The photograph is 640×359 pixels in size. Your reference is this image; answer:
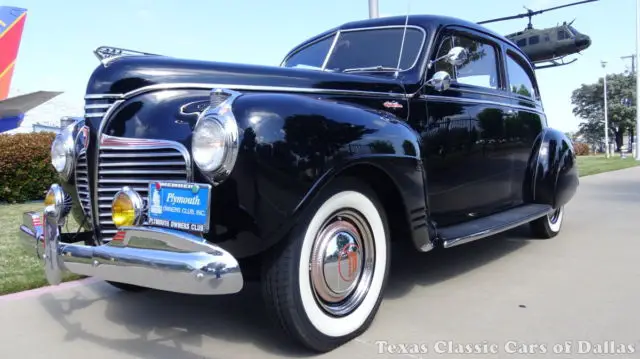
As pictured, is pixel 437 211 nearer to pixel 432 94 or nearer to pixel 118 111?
pixel 432 94

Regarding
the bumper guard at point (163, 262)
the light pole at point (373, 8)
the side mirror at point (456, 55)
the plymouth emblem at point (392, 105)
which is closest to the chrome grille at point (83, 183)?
the bumper guard at point (163, 262)

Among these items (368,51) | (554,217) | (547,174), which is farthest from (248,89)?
(554,217)

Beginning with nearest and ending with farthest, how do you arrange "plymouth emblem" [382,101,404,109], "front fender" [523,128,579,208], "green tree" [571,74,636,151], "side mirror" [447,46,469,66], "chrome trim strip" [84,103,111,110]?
1. "chrome trim strip" [84,103,111,110]
2. "plymouth emblem" [382,101,404,109]
3. "side mirror" [447,46,469,66]
4. "front fender" [523,128,579,208]
5. "green tree" [571,74,636,151]

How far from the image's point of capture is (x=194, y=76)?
2781mm

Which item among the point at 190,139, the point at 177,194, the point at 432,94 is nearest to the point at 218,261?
the point at 177,194

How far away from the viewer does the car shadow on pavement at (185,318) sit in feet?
9.06

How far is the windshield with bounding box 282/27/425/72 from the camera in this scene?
3.74m

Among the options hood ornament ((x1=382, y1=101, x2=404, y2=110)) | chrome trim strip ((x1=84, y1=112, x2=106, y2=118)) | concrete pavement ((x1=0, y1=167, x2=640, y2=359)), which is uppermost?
hood ornament ((x1=382, y1=101, x2=404, y2=110))

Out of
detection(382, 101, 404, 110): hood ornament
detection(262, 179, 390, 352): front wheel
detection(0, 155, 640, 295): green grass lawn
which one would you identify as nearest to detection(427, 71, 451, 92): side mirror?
detection(382, 101, 404, 110): hood ornament

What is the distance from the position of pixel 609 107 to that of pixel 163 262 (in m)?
56.1

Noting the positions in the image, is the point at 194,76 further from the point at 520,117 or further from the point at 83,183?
the point at 520,117

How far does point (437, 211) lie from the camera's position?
3.58 metres

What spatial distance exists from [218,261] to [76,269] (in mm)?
774

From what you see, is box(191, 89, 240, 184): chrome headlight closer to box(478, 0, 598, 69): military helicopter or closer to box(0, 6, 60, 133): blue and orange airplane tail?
box(0, 6, 60, 133): blue and orange airplane tail
